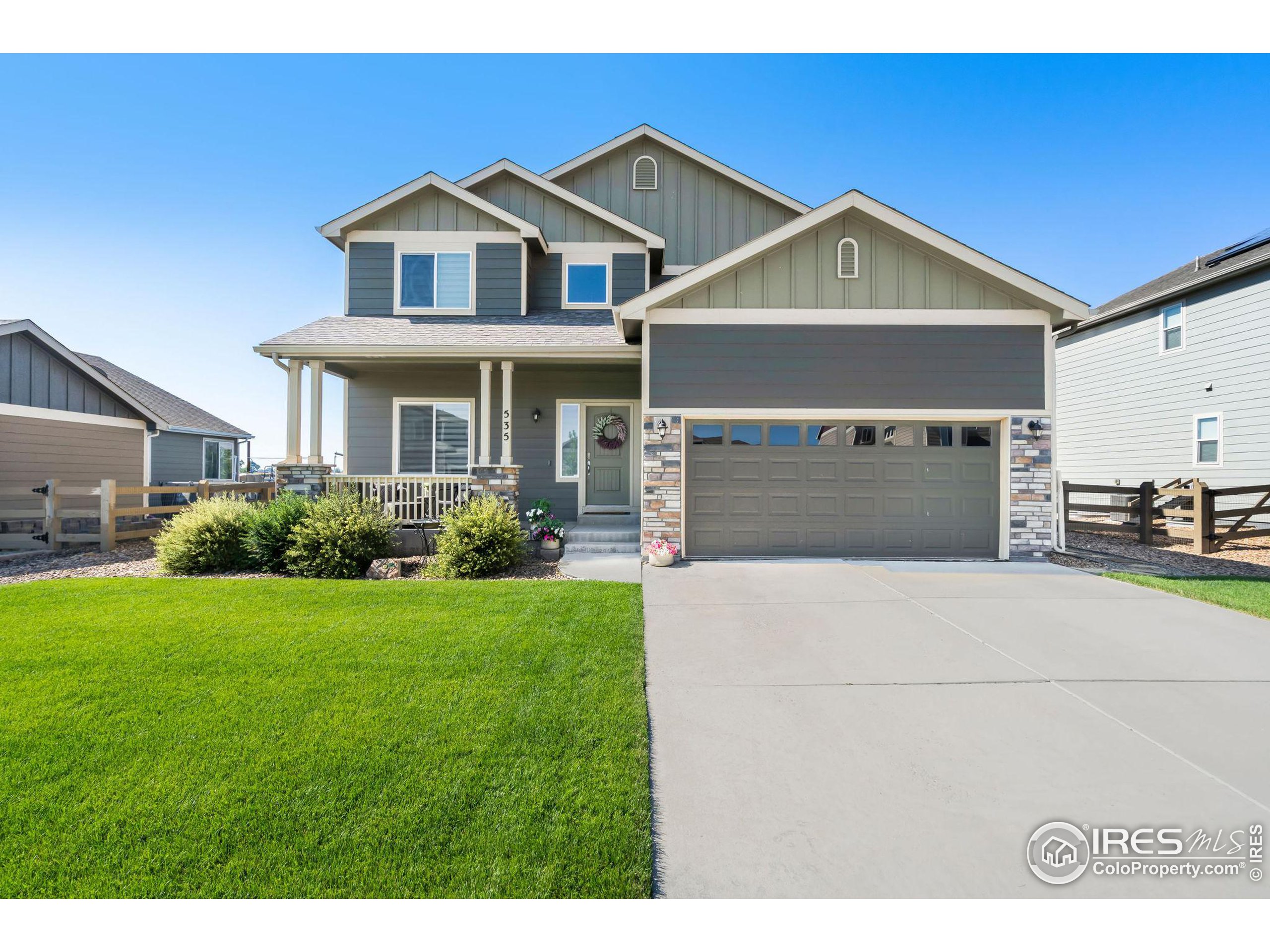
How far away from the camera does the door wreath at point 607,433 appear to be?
38.4 feet

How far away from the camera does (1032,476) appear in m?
9.06

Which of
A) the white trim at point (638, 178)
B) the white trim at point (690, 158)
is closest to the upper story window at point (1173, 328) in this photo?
the white trim at point (690, 158)

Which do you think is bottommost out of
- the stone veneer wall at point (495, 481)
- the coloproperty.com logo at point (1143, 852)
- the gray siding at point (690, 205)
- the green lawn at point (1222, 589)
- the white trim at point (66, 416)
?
the coloproperty.com logo at point (1143, 852)

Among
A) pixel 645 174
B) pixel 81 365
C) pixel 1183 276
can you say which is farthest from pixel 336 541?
pixel 1183 276

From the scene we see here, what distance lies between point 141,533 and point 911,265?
48.1 ft

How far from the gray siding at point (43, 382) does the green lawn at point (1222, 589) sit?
19910 millimetres

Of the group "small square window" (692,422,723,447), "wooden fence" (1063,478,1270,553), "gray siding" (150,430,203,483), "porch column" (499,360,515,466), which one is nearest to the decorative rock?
"porch column" (499,360,515,466)

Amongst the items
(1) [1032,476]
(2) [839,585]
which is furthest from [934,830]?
(1) [1032,476]

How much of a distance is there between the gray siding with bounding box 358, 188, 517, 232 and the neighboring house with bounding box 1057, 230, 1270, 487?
14445mm

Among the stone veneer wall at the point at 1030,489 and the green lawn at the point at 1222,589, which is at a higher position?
the stone veneer wall at the point at 1030,489

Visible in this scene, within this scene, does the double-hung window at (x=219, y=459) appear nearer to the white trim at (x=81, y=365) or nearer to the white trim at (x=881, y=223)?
the white trim at (x=81, y=365)

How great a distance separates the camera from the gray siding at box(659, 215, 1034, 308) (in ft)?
29.6

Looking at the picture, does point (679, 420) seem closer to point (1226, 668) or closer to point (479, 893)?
point (1226, 668)

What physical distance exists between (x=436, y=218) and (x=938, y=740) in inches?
483
